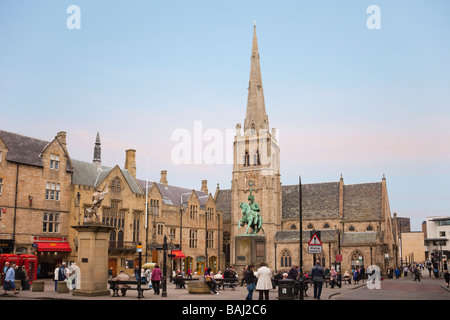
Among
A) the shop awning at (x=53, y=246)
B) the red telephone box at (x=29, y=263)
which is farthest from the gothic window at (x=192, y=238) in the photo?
the red telephone box at (x=29, y=263)

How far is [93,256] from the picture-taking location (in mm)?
22094

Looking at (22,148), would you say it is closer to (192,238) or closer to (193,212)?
(193,212)

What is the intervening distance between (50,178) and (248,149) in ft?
130

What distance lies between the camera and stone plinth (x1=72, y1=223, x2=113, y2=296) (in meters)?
22.0

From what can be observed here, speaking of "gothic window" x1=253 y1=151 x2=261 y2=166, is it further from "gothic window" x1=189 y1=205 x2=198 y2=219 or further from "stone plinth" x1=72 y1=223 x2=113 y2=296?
"stone plinth" x1=72 y1=223 x2=113 y2=296

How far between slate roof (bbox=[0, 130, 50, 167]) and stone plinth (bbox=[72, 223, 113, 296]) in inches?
920

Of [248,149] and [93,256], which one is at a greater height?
[248,149]

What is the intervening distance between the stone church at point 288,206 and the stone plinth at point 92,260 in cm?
4818

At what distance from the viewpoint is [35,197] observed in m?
43.6


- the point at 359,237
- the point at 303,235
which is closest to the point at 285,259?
the point at 303,235

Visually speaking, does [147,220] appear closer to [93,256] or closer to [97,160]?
[97,160]

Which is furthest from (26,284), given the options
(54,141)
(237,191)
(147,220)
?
(237,191)

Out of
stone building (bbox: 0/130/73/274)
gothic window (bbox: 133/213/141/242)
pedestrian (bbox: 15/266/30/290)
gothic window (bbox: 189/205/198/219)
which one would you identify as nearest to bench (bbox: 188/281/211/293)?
pedestrian (bbox: 15/266/30/290)
